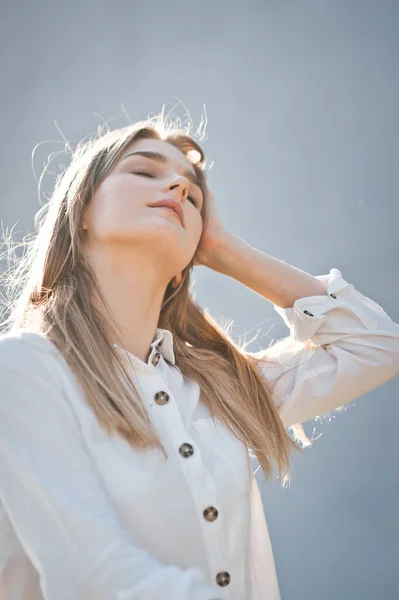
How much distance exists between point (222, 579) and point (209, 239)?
35.0 inches

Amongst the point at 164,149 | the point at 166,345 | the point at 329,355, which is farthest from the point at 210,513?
the point at 164,149

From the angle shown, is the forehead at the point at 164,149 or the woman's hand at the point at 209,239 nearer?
the forehead at the point at 164,149

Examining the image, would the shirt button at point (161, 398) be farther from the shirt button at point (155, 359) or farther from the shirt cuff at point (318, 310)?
the shirt cuff at point (318, 310)

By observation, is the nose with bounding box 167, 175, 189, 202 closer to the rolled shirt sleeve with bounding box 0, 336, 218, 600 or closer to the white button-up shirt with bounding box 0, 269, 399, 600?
the white button-up shirt with bounding box 0, 269, 399, 600

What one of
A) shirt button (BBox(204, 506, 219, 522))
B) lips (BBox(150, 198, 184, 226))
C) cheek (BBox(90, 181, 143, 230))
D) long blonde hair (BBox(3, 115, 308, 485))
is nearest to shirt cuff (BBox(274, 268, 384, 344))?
long blonde hair (BBox(3, 115, 308, 485))

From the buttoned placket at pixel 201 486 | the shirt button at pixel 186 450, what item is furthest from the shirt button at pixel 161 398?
the shirt button at pixel 186 450

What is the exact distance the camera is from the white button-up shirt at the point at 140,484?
91cm

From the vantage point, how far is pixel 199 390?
4.92ft

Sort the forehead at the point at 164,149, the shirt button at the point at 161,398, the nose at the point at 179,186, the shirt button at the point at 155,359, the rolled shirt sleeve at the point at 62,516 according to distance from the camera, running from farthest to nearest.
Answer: the forehead at the point at 164,149 < the nose at the point at 179,186 < the shirt button at the point at 155,359 < the shirt button at the point at 161,398 < the rolled shirt sleeve at the point at 62,516

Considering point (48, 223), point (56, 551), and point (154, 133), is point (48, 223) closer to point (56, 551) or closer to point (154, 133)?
point (154, 133)

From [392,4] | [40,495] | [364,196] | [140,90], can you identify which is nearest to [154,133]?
[40,495]

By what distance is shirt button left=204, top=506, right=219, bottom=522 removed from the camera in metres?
1.20

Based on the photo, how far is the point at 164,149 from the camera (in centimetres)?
172

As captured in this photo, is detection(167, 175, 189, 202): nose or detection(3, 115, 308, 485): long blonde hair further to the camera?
detection(167, 175, 189, 202): nose
